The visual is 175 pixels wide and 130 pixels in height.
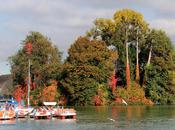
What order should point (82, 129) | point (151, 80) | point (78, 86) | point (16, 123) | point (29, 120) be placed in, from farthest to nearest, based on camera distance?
point (151, 80) < point (78, 86) < point (29, 120) < point (16, 123) < point (82, 129)

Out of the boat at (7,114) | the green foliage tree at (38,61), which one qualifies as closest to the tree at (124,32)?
the green foliage tree at (38,61)

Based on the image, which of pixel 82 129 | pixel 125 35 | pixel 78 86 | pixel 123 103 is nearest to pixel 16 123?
pixel 82 129

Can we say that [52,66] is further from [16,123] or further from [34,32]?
[16,123]

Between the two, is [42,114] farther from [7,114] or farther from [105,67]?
[105,67]

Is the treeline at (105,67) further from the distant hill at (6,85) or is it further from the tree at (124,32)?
the distant hill at (6,85)

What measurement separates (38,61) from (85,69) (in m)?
17.1

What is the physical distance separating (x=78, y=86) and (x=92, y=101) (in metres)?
5.75

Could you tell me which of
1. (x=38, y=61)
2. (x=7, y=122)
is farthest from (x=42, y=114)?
(x=38, y=61)

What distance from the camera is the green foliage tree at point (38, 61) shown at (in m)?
138

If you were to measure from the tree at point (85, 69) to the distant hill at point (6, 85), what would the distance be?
20916 mm

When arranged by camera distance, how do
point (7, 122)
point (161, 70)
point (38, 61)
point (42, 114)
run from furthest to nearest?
point (38, 61) → point (161, 70) → point (42, 114) → point (7, 122)

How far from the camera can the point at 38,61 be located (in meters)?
140

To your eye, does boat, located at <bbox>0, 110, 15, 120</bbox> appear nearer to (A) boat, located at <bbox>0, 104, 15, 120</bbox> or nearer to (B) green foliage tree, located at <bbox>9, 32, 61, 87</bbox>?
(A) boat, located at <bbox>0, 104, 15, 120</bbox>

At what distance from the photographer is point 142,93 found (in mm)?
137750
